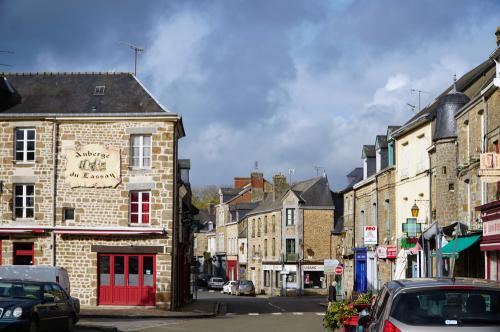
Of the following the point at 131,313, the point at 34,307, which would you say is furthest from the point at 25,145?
the point at 34,307

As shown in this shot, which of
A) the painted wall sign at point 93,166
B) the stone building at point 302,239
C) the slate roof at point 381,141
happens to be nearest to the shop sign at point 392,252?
the slate roof at point 381,141

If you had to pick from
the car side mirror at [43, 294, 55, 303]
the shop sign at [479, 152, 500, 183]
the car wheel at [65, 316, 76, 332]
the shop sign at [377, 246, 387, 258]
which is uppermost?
the shop sign at [479, 152, 500, 183]

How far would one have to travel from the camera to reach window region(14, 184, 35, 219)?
35594 millimetres

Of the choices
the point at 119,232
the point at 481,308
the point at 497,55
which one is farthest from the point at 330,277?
the point at 481,308

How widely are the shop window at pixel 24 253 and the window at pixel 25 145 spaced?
142 inches

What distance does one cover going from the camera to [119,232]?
3491 centimetres

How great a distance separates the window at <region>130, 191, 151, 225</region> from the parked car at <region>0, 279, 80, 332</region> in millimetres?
14619

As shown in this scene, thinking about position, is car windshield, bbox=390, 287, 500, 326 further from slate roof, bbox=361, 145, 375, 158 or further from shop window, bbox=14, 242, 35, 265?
slate roof, bbox=361, 145, 375, 158

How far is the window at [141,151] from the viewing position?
117 feet

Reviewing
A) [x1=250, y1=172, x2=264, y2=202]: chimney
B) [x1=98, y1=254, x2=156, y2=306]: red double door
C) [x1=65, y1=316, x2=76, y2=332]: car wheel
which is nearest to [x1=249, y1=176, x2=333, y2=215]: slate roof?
[x1=250, y1=172, x2=264, y2=202]: chimney

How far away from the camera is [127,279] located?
115ft

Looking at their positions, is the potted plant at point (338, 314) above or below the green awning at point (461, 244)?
below

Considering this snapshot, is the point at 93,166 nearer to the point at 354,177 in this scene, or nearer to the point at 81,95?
the point at 81,95

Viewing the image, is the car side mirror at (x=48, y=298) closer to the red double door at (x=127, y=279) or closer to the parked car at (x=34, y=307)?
the parked car at (x=34, y=307)
